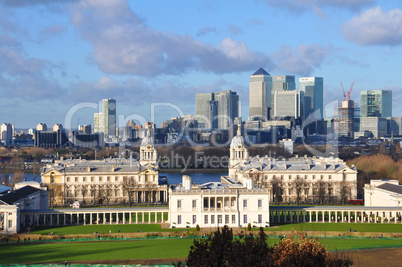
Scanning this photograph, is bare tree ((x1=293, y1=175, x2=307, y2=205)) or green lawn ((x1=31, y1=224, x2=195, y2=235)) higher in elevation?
bare tree ((x1=293, y1=175, x2=307, y2=205))

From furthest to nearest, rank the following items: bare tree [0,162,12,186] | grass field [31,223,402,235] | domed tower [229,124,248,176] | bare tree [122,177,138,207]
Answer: bare tree [0,162,12,186] → domed tower [229,124,248,176] → bare tree [122,177,138,207] → grass field [31,223,402,235]

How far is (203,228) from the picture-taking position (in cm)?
5909

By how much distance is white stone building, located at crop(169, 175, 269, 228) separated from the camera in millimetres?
60031

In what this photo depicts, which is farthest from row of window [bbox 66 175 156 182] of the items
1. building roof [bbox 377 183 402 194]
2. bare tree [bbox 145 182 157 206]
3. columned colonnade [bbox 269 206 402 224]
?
building roof [bbox 377 183 402 194]

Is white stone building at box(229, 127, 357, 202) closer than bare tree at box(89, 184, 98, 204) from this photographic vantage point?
No

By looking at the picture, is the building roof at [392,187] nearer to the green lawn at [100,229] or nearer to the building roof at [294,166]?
the building roof at [294,166]

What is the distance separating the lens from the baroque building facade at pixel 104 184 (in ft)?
268

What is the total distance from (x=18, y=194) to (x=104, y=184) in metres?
21.7

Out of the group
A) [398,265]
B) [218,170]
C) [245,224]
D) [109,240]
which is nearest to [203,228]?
[245,224]

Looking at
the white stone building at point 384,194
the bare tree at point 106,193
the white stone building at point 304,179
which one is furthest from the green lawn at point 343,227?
the bare tree at point 106,193

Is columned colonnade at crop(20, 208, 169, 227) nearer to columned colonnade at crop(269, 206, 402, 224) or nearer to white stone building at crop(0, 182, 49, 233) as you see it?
white stone building at crop(0, 182, 49, 233)

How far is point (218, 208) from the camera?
6094 centimetres

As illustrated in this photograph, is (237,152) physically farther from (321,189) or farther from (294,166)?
(321,189)

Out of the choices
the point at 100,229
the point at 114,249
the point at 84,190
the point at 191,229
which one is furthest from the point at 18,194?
the point at 114,249
